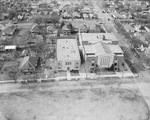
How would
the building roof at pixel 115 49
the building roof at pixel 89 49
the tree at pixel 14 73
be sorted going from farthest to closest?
the building roof at pixel 115 49 < the building roof at pixel 89 49 < the tree at pixel 14 73

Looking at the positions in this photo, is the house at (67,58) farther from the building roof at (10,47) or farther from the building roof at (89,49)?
the building roof at (10,47)

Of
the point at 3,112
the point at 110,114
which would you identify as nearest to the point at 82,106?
the point at 110,114

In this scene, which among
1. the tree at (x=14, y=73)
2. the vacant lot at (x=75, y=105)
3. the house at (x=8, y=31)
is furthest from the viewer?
the house at (x=8, y=31)

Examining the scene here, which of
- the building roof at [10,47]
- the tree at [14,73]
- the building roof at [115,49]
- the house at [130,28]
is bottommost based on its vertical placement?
the tree at [14,73]

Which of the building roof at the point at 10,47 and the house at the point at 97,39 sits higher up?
the house at the point at 97,39

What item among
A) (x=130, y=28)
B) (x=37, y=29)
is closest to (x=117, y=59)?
(x=130, y=28)

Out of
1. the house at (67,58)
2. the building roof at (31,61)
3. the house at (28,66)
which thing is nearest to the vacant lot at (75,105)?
the house at (28,66)

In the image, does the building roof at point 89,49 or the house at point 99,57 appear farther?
the building roof at point 89,49
